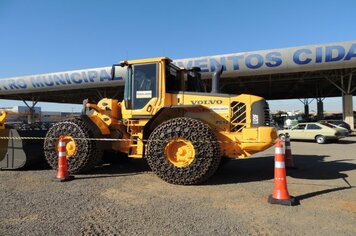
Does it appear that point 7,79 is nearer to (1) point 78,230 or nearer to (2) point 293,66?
(2) point 293,66

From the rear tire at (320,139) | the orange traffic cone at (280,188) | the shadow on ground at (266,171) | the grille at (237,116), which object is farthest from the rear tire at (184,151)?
the rear tire at (320,139)

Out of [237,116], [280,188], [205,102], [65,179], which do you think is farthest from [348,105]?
[65,179]

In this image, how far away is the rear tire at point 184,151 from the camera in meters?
6.62

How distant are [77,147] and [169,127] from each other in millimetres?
2396

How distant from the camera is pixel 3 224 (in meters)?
4.45

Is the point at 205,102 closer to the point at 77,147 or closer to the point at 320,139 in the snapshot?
the point at 77,147

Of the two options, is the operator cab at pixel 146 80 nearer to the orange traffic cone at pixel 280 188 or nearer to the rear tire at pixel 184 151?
the rear tire at pixel 184 151

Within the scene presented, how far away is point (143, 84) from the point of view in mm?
7742

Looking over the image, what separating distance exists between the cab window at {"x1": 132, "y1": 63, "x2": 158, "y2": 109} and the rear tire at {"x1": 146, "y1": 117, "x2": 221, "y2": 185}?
97 centimetres

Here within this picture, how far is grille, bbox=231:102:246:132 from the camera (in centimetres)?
713

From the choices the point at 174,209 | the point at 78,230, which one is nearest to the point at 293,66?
the point at 174,209

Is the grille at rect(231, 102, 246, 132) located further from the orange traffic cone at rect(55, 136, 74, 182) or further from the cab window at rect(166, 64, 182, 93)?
the orange traffic cone at rect(55, 136, 74, 182)

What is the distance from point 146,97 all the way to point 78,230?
4.00 metres

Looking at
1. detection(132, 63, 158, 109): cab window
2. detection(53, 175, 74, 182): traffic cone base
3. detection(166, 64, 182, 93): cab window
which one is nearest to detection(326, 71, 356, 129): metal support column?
detection(166, 64, 182, 93): cab window
